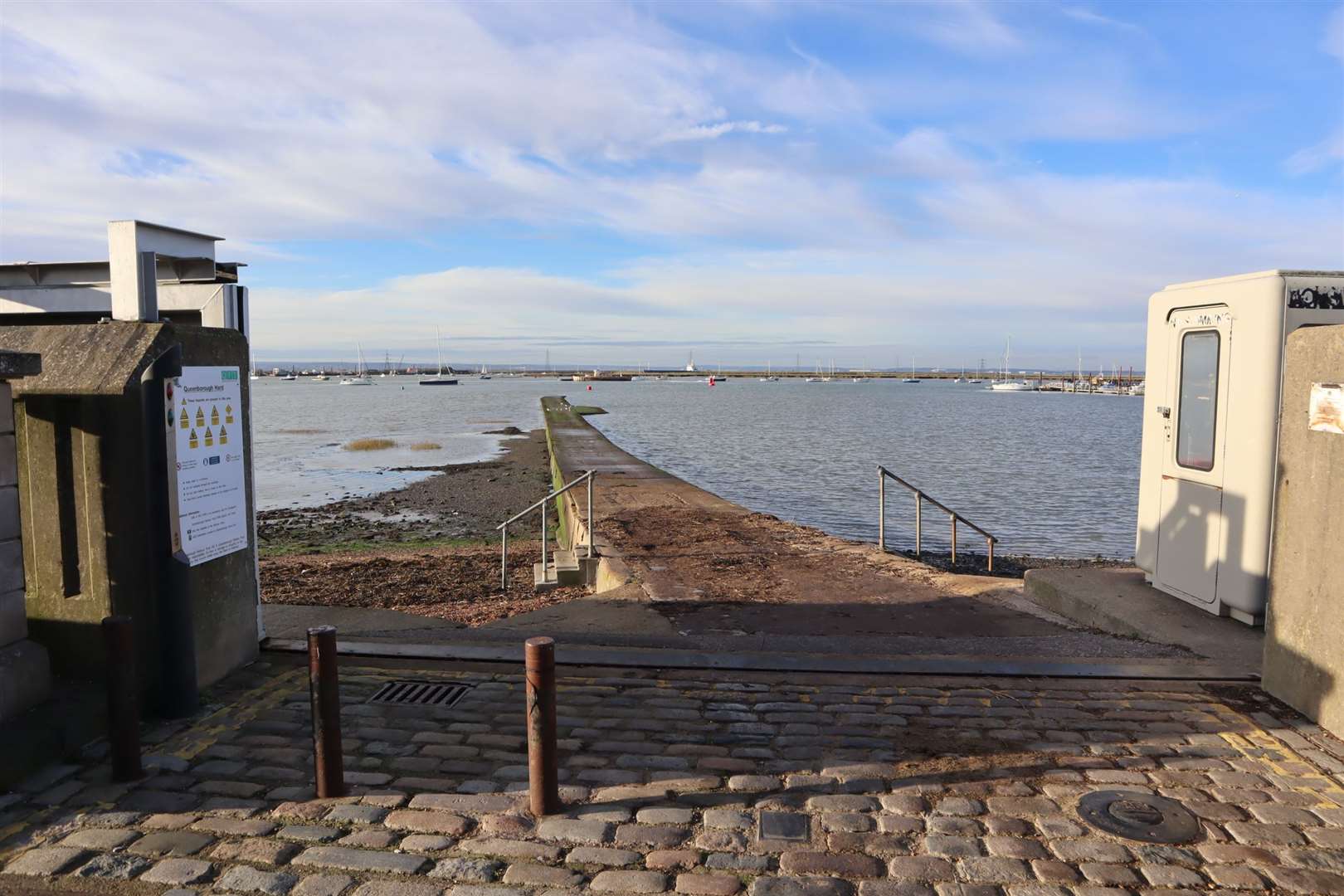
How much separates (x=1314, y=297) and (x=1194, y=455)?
1.59m

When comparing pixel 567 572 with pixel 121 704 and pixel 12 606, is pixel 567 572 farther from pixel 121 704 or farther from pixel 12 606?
pixel 121 704

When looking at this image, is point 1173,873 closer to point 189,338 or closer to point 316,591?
point 189,338

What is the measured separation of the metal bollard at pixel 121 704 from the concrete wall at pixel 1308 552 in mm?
6384

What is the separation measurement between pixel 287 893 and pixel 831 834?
2.24 meters

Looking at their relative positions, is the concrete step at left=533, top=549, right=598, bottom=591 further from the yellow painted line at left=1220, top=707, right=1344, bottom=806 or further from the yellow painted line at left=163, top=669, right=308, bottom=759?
the yellow painted line at left=1220, top=707, right=1344, bottom=806

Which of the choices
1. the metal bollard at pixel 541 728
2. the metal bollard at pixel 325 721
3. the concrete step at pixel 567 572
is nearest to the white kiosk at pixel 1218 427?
the metal bollard at pixel 541 728

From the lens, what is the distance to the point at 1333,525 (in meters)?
5.25

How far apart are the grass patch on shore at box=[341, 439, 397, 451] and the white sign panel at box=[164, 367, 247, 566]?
43.5 meters

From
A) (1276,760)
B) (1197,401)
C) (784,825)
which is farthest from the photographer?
(1197,401)

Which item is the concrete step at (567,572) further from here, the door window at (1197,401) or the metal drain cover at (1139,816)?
the metal drain cover at (1139,816)

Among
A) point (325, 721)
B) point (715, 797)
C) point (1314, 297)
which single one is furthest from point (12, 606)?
point (1314, 297)

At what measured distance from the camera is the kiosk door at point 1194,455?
7.63 meters

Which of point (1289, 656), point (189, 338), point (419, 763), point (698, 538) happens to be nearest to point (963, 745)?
point (1289, 656)

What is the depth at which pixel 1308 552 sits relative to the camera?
549 centimetres
